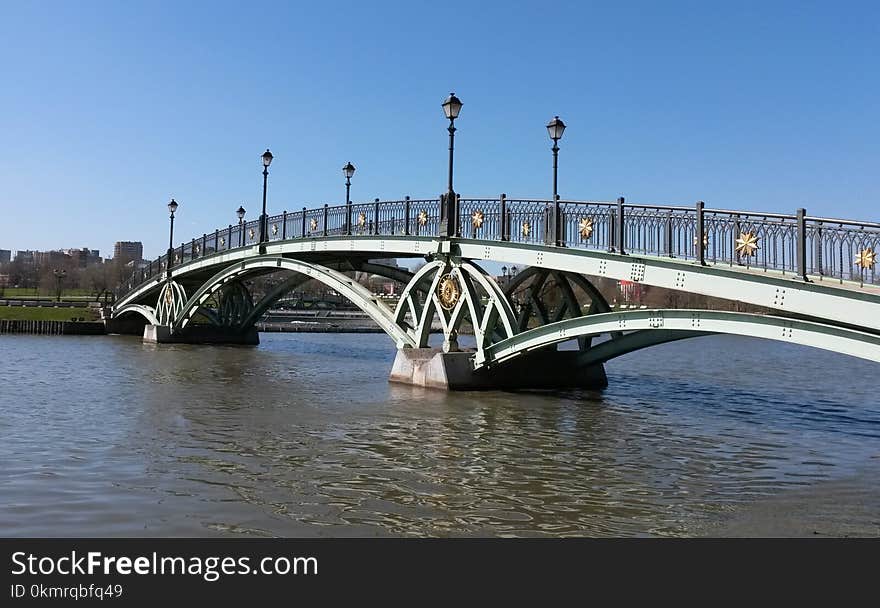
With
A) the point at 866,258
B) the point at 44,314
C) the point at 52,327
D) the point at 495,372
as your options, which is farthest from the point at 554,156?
the point at 44,314

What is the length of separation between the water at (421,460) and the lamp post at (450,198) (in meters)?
4.92

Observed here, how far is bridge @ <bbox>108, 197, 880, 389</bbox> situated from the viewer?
1343 centimetres

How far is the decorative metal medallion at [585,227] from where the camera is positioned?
60.9ft

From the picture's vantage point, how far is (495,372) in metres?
23.2

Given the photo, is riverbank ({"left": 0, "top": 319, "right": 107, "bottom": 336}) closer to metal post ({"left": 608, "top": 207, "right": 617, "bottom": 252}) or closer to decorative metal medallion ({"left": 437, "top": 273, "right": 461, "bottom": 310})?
decorative metal medallion ({"left": 437, "top": 273, "right": 461, "bottom": 310})

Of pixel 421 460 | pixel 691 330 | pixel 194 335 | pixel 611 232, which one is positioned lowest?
pixel 421 460

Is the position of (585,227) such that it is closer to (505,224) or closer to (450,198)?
(505,224)

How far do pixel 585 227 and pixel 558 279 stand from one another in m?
3.87

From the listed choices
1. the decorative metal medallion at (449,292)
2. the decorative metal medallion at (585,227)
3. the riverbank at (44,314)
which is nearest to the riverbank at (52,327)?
the riverbank at (44,314)

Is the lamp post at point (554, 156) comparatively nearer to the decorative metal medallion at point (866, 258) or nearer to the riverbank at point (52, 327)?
the decorative metal medallion at point (866, 258)

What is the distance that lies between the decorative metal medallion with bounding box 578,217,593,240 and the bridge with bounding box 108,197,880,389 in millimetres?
36
